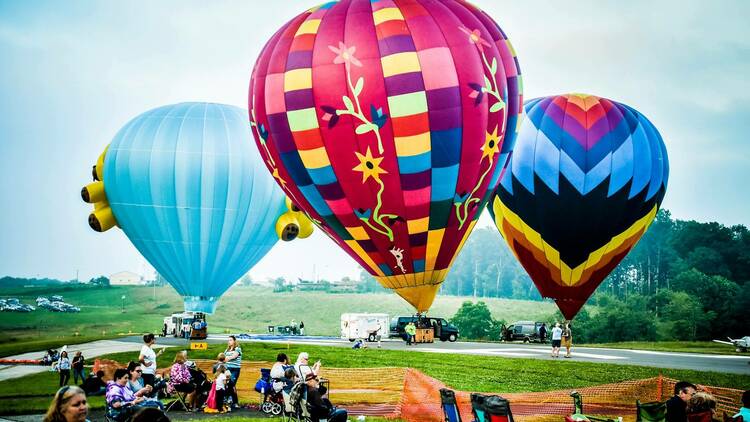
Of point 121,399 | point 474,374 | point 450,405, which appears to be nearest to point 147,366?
point 121,399

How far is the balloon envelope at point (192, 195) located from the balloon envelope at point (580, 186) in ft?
38.8

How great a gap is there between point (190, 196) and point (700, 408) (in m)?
27.3

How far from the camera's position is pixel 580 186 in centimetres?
2755

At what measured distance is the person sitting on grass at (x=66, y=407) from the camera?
546 centimetres

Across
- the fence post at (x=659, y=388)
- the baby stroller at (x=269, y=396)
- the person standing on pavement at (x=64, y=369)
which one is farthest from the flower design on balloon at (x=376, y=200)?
the person standing on pavement at (x=64, y=369)

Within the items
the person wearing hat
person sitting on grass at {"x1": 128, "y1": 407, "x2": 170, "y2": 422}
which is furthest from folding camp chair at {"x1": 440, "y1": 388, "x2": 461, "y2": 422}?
person sitting on grass at {"x1": 128, "y1": 407, "x2": 170, "y2": 422}

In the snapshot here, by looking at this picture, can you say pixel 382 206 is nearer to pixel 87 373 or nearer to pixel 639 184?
pixel 87 373

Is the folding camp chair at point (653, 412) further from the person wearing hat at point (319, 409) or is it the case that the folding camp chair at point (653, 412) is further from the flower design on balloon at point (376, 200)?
the flower design on balloon at point (376, 200)

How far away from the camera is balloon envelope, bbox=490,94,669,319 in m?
27.5

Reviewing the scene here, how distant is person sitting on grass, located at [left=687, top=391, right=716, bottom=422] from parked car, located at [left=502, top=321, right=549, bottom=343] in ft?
97.7

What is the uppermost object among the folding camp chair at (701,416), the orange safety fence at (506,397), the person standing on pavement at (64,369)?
the folding camp chair at (701,416)

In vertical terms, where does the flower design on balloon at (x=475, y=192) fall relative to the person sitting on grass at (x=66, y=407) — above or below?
above

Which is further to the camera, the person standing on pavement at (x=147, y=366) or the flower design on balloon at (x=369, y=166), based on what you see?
the flower design on balloon at (x=369, y=166)

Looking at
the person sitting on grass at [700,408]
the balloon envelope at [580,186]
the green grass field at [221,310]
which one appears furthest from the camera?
the green grass field at [221,310]
